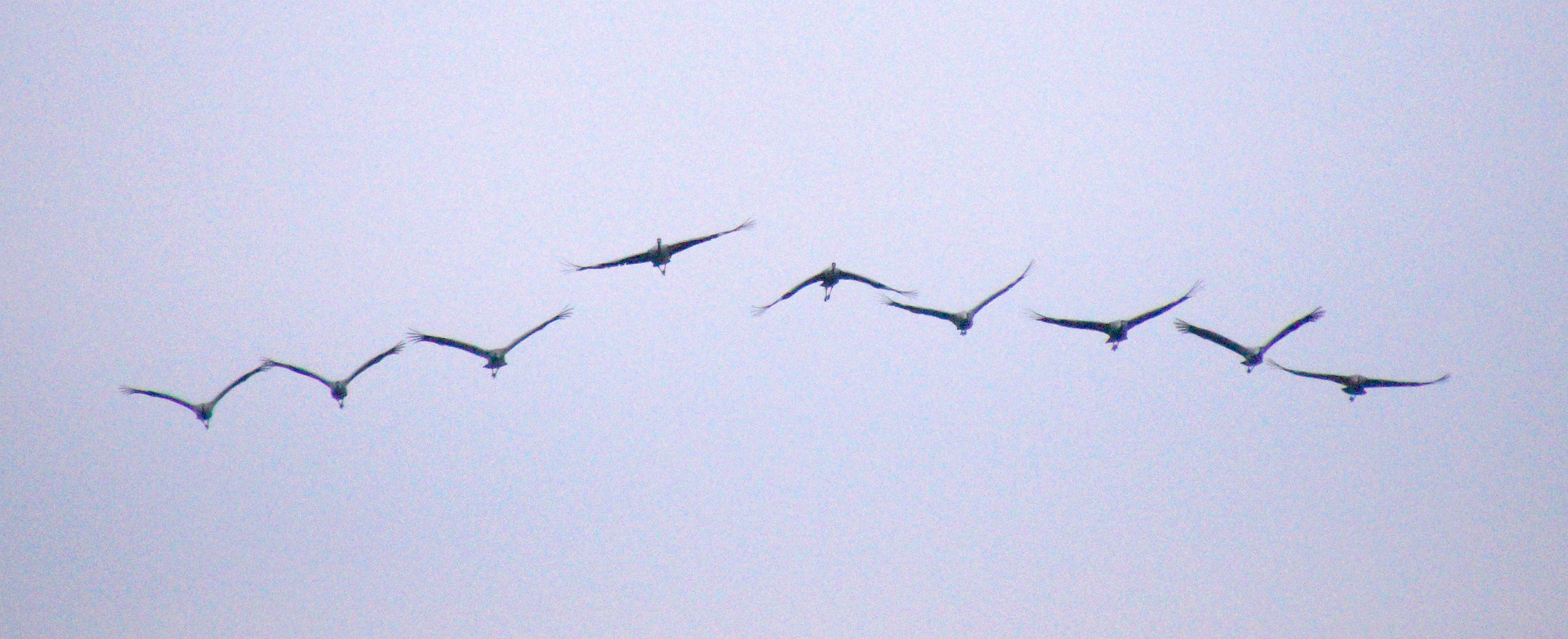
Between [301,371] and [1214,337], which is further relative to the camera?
[301,371]

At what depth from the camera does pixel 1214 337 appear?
3734cm

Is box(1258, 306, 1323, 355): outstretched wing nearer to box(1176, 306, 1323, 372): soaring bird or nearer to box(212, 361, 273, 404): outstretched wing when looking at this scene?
box(1176, 306, 1323, 372): soaring bird

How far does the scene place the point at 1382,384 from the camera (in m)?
37.6

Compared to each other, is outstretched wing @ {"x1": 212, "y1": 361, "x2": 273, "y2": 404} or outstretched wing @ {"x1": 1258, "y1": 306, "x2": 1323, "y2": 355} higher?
outstretched wing @ {"x1": 1258, "y1": 306, "x2": 1323, "y2": 355}

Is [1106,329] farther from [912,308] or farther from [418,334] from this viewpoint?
[418,334]

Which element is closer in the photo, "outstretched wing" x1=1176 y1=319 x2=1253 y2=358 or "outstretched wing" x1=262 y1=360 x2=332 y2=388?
"outstretched wing" x1=1176 y1=319 x2=1253 y2=358

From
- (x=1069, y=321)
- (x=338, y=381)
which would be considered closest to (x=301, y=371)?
(x=338, y=381)

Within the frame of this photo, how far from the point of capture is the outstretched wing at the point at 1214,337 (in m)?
36.4

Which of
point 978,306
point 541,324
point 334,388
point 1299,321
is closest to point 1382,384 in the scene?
point 1299,321

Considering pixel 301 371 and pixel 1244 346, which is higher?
pixel 1244 346

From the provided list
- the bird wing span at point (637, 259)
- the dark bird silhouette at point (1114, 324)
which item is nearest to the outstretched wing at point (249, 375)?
the bird wing span at point (637, 259)

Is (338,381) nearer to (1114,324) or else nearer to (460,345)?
(460,345)

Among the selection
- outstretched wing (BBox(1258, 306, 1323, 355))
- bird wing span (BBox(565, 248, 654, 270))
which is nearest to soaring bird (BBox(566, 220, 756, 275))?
bird wing span (BBox(565, 248, 654, 270))

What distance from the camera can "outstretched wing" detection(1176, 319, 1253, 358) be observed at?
1433 inches
